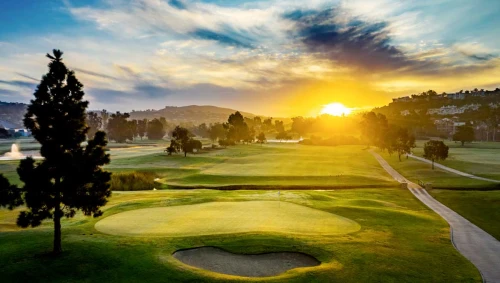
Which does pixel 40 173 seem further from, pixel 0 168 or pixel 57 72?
pixel 0 168

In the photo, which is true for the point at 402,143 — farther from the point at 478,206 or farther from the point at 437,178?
the point at 478,206

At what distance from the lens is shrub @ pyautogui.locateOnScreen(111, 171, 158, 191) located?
64.6 meters

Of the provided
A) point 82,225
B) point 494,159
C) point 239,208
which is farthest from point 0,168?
point 494,159

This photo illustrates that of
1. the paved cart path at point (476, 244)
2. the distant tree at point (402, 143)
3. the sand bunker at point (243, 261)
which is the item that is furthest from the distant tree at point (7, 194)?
the distant tree at point (402, 143)

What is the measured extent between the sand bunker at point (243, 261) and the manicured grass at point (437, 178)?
51737mm

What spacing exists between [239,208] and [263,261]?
13480 mm

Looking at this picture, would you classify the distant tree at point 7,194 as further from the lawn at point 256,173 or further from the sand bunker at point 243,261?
the lawn at point 256,173

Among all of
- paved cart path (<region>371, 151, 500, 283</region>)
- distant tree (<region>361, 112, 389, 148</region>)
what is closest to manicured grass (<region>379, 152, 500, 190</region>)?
paved cart path (<region>371, 151, 500, 283</region>)

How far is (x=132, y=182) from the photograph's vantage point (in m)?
66.8

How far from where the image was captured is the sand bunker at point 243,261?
63.6 ft

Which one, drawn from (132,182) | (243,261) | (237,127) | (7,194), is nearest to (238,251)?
(243,261)

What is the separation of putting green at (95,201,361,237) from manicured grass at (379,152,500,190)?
137ft

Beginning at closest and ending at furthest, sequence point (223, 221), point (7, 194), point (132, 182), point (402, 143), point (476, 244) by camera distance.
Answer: point (7, 194), point (476, 244), point (223, 221), point (132, 182), point (402, 143)

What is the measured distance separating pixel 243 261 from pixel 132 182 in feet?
167
